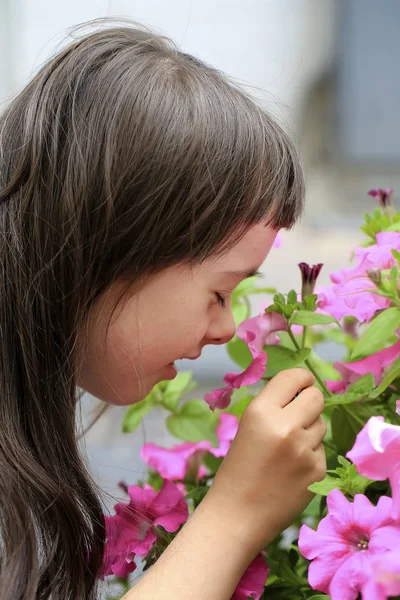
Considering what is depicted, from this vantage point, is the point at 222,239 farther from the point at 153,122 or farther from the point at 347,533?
the point at 347,533

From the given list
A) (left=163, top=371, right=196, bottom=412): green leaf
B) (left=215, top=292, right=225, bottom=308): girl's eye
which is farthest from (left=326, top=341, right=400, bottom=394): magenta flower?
(left=163, top=371, right=196, bottom=412): green leaf

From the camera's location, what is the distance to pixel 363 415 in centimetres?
61

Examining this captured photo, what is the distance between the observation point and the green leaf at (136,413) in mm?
771

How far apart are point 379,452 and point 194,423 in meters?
0.39

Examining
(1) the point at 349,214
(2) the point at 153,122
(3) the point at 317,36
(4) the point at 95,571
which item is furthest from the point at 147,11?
(4) the point at 95,571

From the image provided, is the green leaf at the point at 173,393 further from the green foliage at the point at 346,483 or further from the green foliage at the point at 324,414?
the green foliage at the point at 346,483

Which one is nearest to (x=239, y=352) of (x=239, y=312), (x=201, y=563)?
(x=239, y=312)

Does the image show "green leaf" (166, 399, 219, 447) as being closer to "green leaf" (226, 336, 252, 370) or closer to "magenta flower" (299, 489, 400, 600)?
"green leaf" (226, 336, 252, 370)

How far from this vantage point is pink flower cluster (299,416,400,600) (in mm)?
409

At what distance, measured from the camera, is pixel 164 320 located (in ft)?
2.03

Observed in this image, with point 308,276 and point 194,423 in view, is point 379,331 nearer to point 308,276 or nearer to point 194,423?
point 308,276

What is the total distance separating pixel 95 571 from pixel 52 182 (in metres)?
0.30

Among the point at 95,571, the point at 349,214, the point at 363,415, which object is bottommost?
the point at 349,214

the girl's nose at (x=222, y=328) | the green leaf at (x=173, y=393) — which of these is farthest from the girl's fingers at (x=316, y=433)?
Result: the green leaf at (x=173, y=393)
